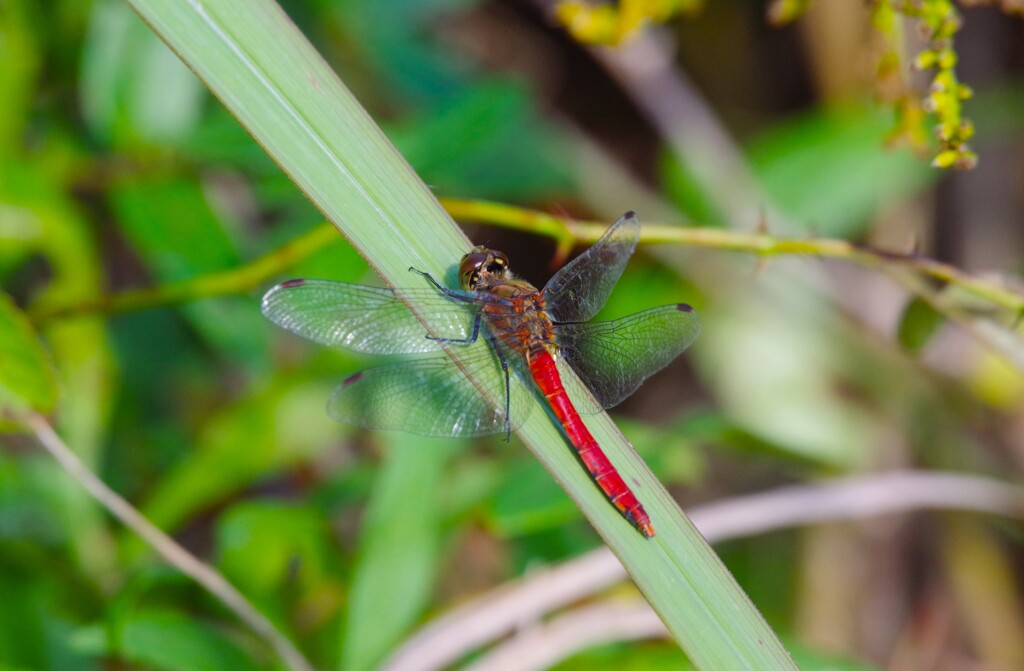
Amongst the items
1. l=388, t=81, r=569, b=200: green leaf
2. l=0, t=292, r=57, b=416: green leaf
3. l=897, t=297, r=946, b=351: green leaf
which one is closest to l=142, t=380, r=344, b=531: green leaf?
l=0, t=292, r=57, b=416: green leaf

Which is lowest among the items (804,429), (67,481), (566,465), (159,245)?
(804,429)

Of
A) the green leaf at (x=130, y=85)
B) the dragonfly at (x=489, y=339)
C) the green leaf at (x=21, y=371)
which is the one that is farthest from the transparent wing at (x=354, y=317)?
the green leaf at (x=130, y=85)

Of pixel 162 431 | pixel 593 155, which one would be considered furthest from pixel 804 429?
pixel 162 431

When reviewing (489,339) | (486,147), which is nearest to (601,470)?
(489,339)

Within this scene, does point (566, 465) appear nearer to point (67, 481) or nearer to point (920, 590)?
point (67, 481)

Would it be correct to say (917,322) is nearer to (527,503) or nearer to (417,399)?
(527,503)

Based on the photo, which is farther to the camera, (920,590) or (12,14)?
(920,590)

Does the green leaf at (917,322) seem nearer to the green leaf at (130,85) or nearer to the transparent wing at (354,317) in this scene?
the transparent wing at (354,317)
